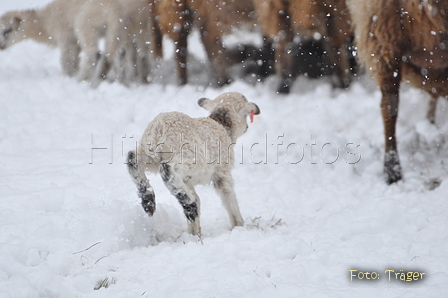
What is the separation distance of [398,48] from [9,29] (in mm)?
9075

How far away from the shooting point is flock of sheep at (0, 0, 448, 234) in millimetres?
5117

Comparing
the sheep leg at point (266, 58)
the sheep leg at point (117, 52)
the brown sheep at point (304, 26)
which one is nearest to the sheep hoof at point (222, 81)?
the sheep leg at point (266, 58)

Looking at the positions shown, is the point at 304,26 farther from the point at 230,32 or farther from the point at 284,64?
the point at 230,32

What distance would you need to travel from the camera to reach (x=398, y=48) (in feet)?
17.8

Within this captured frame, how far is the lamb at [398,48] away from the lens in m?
5.17

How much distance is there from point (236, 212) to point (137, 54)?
614cm

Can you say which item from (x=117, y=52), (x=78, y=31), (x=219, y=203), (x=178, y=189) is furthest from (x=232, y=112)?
(x=78, y=31)

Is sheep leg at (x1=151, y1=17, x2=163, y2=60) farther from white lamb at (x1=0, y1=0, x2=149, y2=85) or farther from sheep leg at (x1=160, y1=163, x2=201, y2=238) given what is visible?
sheep leg at (x1=160, y1=163, x2=201, y2=238)

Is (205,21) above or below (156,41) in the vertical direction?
above

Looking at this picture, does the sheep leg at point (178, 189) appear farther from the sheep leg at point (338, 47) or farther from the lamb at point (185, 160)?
the sheep leg at point (338, 47)

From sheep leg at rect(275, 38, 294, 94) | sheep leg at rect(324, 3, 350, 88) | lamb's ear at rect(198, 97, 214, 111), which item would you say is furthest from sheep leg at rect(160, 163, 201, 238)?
sheep leg at rect(324, 3, 350, 88)

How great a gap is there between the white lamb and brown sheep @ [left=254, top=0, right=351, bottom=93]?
3481mm

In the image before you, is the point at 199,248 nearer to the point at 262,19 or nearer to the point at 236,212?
the point at 236,212

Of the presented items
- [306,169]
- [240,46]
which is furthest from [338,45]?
[306,169]
